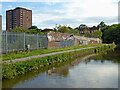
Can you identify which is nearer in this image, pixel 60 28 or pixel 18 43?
pixel 18 43

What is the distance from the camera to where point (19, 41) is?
13188mm

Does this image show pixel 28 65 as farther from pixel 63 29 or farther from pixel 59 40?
pixel 63 29

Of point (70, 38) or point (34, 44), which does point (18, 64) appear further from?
point (70, 38)

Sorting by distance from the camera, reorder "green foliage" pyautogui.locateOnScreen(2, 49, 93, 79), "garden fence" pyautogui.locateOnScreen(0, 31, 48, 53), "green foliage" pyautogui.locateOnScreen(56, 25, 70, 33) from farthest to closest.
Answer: "green foliage" pyautogui.locateOnScreen(56, 25, 70, 33)
"garden fence" pyautogui.locateOnScreen(0, 31, 48, 53)
"green foliage" pyautogui.locateOnScreen(2, 49, 93, 79)

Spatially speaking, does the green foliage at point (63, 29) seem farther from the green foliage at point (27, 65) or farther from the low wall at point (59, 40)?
the green foliage at point (27, 65)

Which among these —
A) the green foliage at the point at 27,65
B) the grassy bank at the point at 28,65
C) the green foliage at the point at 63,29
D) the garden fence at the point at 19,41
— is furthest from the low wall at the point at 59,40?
the green foliage at the point at 63,29

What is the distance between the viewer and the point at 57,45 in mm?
20172

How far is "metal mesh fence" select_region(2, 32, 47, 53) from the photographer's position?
1169 centimetres

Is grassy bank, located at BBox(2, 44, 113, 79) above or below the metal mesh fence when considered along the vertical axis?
below

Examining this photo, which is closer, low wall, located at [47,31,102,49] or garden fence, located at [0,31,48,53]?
garden fence, located at [0,31,48,53]

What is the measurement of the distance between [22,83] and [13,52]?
605 centimetres

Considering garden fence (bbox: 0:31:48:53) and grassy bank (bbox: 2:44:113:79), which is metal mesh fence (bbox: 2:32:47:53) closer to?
garden fence (bbox: 0:31:48:53)

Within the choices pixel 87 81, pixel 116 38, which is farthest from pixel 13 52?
pixel 116 38

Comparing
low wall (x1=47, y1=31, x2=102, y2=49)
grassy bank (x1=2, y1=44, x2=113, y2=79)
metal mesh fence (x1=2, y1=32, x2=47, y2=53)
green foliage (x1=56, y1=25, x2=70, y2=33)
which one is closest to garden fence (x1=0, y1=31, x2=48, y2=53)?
metal mesh fence (x1=2, y1=32, x2=47, y2=53)
